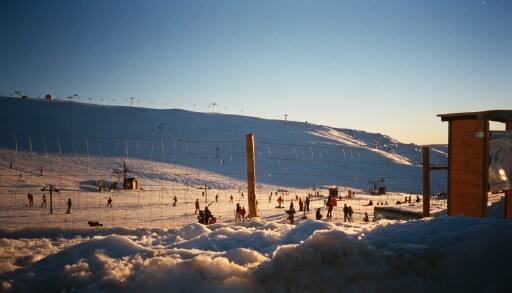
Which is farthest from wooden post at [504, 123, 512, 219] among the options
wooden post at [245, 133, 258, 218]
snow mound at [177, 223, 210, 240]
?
snow mound at [177, 223, 210, 240]

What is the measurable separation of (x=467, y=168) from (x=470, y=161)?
A: 19cm

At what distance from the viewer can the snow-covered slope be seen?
6331 centimetres

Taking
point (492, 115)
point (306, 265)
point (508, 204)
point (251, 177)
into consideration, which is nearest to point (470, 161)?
point (492, 115)

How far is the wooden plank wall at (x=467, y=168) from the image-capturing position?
7.35 meters

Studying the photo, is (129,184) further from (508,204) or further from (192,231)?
(508,204)

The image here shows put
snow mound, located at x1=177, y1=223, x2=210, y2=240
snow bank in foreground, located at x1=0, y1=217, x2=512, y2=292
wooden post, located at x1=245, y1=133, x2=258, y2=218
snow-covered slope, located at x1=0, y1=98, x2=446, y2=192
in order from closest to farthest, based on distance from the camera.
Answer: snow bank in foreground, located at x1=0, y1=217, x2=512, y2=292 < snow mound, located at x1=177, y1=223, x2=210, y2=240 < wooden post, located at x1=245, y1=133, x2=258, y2=218 < snow-covered slope, located at x1=0, y1=98, x2=446, y2=192

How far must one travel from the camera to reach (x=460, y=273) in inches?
136

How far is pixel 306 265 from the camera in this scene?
320 centimetres

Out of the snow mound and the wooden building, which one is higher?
the wooden building

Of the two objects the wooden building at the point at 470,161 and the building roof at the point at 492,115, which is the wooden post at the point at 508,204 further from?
the building roof at the point at 492,115

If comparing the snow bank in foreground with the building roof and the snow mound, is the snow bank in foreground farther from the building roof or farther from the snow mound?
the building roof

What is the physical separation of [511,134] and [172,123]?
89756mm

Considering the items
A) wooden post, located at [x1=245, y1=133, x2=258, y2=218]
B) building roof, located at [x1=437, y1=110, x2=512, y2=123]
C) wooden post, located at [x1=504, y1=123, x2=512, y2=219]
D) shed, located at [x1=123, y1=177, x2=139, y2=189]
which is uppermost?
building roof, located at [x1=437, y1=110, x2=512, y2=123]

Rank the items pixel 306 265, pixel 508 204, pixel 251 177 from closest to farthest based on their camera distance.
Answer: pixel 306 265 → pixel 251 177 → pixel 508 204
